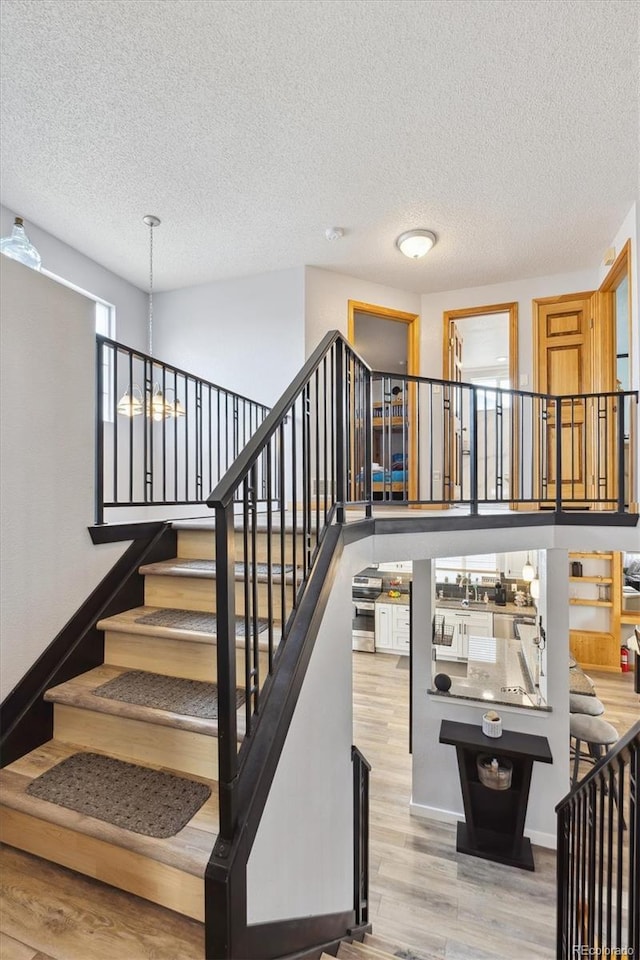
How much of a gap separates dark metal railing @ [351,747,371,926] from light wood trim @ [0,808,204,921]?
124cm

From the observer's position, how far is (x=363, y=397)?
2.76 meters

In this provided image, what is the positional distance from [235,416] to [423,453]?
247cm

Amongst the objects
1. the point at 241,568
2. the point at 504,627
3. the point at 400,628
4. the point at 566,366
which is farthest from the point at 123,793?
the point at 400,628

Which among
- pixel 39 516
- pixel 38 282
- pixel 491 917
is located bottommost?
pixel 491 917

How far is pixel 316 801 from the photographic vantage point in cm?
177

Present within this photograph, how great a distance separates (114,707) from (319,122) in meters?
3.32

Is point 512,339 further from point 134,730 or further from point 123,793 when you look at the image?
point 123,793

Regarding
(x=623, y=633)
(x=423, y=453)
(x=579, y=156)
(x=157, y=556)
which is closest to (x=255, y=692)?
(x=157, y=556)

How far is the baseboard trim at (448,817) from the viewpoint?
3.62 m

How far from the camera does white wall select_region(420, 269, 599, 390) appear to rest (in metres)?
4.91

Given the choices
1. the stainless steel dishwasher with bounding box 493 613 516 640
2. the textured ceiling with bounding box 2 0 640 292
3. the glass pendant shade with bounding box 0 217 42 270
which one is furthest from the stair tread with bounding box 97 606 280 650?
the stainless steel dishwasher with bounding box 493 613 516 640

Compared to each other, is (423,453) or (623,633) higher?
(423,453)

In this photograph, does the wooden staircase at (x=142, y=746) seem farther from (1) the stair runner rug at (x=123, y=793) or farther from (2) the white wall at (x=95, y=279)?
(2) the white wall at (x=95, y=279)

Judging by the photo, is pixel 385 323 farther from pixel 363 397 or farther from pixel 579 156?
pixel 363 397
